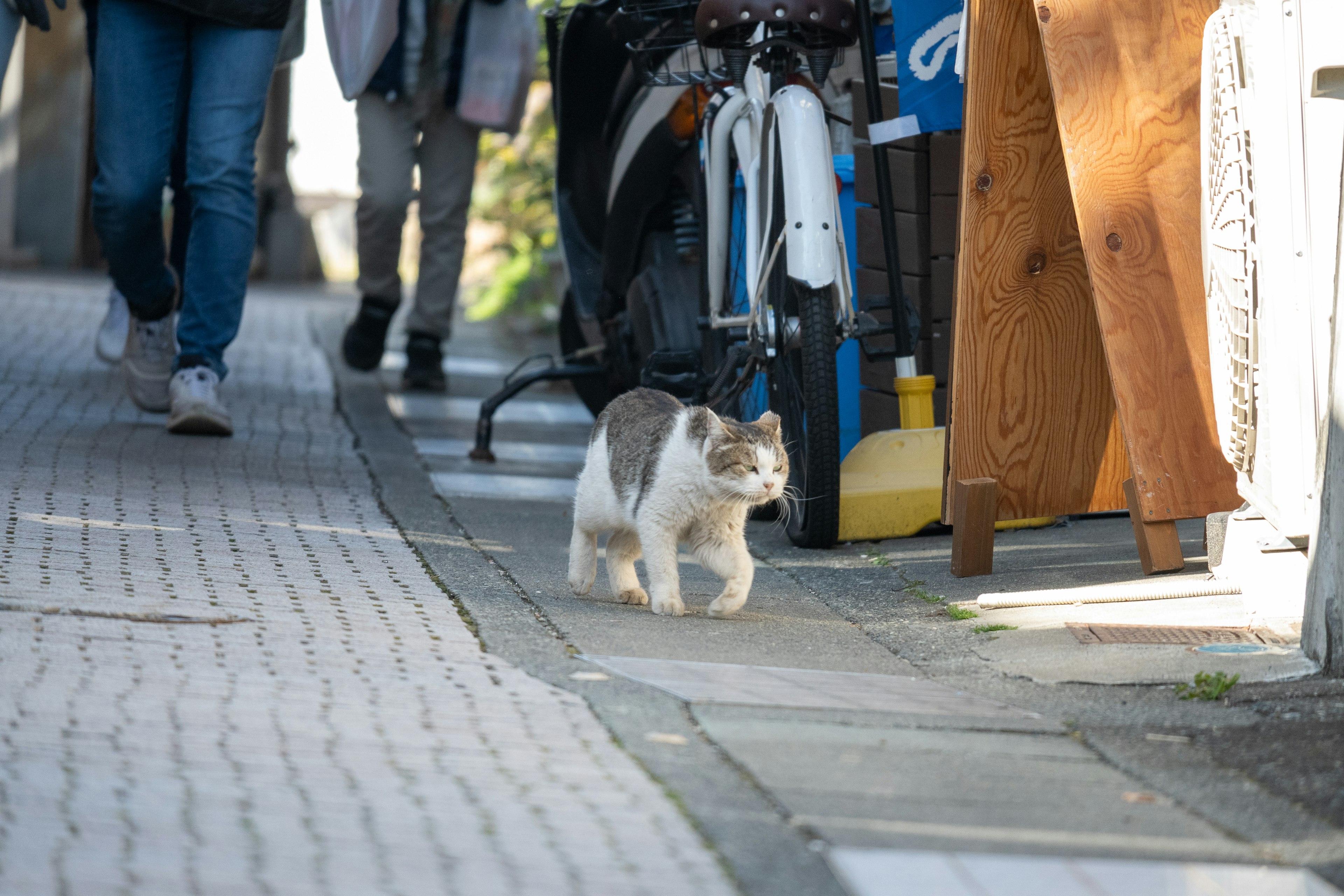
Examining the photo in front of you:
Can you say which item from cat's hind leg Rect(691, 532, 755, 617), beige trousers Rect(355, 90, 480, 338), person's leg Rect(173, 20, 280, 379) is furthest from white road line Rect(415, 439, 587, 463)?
cat's hind leg Rect(691, 532, 755, 617)

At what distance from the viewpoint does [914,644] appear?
307 cm

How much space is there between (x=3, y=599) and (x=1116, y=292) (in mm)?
2323

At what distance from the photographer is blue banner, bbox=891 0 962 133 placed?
14.0 feet

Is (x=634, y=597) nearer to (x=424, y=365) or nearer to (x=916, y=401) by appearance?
(x=916, y=401)

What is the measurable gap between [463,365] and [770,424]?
16.5 ft

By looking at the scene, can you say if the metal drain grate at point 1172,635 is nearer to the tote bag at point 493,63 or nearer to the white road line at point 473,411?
the white road line at point 473,411

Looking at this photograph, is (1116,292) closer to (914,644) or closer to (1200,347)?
(1200,347)

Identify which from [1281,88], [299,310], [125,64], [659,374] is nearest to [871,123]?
[659,374]

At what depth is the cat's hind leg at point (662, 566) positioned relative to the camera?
3.29 m

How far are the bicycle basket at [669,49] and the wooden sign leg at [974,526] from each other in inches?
54.7

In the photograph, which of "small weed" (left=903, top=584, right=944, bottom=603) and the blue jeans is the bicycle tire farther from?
the blue jeans

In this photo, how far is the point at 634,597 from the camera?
138 inches

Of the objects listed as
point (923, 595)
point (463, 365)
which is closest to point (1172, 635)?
point (923, 595)

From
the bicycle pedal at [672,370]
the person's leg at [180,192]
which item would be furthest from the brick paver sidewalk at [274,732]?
the person's leg at [180,192]
